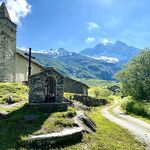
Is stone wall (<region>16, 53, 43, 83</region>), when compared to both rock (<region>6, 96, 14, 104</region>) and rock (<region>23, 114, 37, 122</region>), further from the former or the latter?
rock (<region>23, 114, 37, 122</region>)

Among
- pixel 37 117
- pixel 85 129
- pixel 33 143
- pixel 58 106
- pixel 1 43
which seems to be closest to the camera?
pixel 33 143

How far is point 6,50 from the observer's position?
60812mm

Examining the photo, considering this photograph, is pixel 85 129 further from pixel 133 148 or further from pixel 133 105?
pixel 133 105

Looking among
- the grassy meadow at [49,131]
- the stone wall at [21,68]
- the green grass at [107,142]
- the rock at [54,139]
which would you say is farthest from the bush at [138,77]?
the rock at [54,139]

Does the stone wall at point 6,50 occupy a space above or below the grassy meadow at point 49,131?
above

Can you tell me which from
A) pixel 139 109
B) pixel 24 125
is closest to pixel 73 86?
pixel 139 109

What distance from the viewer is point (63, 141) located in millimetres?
21250

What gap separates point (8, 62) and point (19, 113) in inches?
1381

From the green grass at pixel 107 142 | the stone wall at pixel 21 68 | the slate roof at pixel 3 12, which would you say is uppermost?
the slate roof at pixel 3 12

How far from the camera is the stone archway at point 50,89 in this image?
105 feet

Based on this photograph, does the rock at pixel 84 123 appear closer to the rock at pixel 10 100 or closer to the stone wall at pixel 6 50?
the rock at pixel 10 100

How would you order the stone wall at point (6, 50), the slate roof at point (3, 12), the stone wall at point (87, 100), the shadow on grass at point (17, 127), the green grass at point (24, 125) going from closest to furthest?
the shadow on grass at point (17, 127), the green grass at point (24, 125), the stone wall at point (87, 100), the stone wall at point (6, 50), the slate roof at point (3, 12)

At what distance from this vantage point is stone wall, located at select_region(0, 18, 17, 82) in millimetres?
60188

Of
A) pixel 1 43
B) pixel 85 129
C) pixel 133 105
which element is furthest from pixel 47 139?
pixel 1 43
